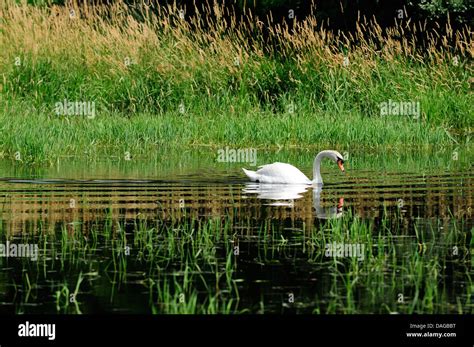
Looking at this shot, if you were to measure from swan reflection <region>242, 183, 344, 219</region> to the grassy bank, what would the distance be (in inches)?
222

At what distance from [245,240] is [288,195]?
406cm

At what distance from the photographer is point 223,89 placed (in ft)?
77.7

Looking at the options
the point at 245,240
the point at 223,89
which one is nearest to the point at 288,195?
the point at 245,240

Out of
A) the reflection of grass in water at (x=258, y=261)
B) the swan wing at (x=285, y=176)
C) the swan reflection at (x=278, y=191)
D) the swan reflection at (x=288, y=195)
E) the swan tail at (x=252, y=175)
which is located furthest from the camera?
the swan tail at (x=252, y=175)

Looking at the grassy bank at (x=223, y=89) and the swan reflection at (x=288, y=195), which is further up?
the grassy bank at (x=223, y=89)

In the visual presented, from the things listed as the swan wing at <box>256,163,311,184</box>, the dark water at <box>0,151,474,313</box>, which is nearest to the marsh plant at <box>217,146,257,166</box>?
the dark water at <box>0,151,474,313</box>

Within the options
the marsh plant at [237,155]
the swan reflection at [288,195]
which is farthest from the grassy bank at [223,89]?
the swan reflection at [288,195]

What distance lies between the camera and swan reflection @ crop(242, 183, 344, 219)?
12.3 m

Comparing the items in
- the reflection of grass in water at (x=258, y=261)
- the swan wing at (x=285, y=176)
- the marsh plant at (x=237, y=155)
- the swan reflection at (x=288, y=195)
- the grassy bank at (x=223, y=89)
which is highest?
the grassy bank at (x=223, y=89)

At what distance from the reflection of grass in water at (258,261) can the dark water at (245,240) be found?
2 centimetres

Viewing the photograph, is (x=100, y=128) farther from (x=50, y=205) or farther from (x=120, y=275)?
(x=120, y=275)

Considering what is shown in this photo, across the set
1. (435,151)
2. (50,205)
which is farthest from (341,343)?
(435,151)

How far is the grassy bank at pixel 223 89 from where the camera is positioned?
21109 mm

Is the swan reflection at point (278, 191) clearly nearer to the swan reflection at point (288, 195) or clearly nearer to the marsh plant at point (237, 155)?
the swan reflection at point (288, 195)
